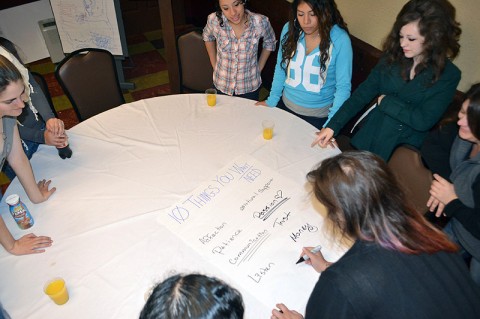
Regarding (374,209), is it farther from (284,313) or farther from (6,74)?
(6,74)

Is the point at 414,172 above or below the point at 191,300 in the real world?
below

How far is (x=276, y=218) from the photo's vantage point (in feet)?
6.05

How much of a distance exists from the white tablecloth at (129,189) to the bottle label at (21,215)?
0.05 metres

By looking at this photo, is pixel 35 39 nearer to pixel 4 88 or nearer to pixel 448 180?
pixel 4 88

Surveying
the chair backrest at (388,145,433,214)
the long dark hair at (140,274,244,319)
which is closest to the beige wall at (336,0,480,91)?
the chair backrest at (388,145,433,214)

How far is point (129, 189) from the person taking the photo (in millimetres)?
1997

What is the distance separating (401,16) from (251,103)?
1131 mm

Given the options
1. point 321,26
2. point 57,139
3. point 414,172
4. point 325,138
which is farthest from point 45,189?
point 414,172

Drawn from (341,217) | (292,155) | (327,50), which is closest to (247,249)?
(341,217)

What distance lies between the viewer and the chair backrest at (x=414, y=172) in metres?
2.00

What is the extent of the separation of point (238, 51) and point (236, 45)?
5 cm

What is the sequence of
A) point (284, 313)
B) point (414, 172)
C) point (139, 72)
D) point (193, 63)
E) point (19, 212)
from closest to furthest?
point (284, 313) < point (19, 212) < point (414, 172) < point (193, 63) < point (139, 72)

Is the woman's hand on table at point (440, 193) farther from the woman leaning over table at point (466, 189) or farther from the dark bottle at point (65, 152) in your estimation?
the dark bottle at point (65, 152)

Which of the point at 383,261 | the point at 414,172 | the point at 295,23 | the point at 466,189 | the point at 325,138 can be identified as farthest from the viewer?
the point at 295,23
